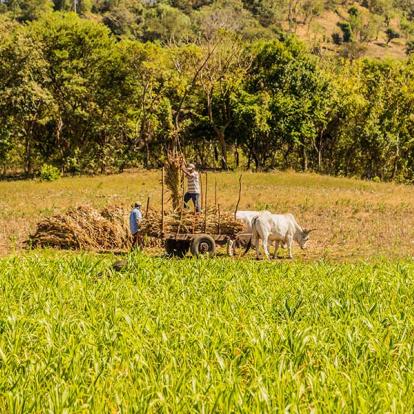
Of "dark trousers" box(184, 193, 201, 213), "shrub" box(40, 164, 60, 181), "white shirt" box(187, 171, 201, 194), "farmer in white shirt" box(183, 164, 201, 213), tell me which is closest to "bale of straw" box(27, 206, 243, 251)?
"dark trousers" box(184, 193, 201, 213)

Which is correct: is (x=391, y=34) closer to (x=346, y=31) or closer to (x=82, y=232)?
(x=346, y=31)

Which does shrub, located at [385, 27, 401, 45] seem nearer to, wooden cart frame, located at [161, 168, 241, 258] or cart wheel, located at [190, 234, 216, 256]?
wooden cart frame, located at [161, 168, 241, 258]

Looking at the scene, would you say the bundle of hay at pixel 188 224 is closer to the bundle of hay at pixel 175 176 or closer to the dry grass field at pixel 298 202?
the bundle of hay at pixel 175 176

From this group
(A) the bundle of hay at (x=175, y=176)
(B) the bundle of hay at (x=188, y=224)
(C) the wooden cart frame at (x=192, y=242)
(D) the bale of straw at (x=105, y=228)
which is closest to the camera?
(C) the wooden cart frame at (x=192, y=242)

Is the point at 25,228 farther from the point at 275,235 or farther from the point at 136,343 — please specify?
the point at 136,343

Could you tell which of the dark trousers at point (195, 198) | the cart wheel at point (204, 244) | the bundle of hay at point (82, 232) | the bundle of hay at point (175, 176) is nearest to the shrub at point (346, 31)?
the bundle of hay at point (175, 176)

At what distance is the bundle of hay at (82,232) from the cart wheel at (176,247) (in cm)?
320

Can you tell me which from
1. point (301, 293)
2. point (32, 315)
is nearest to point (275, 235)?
point (301, 293)

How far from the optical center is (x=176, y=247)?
1917cm

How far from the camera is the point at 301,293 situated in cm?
1038

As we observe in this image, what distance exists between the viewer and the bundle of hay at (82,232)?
21156 millimetres

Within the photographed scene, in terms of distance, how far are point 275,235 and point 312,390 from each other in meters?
14.4

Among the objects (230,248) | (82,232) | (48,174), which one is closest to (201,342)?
(230,248)

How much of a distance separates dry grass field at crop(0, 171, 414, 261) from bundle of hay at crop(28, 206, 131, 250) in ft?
3.17
